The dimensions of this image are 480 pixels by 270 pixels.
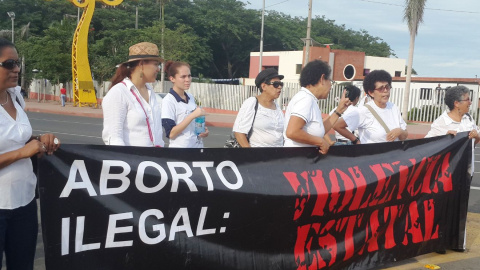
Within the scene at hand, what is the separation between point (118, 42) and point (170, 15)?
19.2 metres

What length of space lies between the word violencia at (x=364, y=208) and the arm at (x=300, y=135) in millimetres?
212

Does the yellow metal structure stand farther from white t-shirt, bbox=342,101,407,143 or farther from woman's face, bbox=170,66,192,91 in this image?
white t-shirt, bbox=342,101,407,143

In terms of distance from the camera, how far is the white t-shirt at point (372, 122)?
195 inches

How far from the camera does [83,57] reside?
3055 cm

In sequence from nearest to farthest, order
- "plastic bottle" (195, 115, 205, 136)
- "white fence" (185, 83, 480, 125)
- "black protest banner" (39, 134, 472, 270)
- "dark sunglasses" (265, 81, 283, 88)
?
"black protest banner" (39, 134, 472, 270) → "plastic bottle" (195, 115, 205, 136) → "dark sunglasses" (265, 81, 283, 88) → "white fence" (185, 83, 480, 125)

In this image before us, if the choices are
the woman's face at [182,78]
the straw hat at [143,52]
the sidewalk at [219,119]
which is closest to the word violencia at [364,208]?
the straw hat at [143,52]

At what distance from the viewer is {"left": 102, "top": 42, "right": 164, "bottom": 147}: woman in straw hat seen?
3592 mm

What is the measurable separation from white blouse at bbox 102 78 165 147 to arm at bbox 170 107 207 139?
2.32ft

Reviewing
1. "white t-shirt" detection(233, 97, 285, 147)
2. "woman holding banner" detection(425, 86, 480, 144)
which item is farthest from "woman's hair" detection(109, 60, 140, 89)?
"woman holding banner" detection(425, 86, 480, 144)

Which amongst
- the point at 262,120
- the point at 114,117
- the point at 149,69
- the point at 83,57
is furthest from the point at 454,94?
the point at 83,57

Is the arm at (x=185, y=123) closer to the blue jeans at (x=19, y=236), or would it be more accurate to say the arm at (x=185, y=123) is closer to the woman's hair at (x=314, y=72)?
the woman's hair at (x=314, y=72)

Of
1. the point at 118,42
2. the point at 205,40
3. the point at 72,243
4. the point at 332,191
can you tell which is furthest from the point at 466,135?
the point at 205,40

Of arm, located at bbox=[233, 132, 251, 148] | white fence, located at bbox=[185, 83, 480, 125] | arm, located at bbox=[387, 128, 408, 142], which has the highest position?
arm, located at bbox=[387, 128, 408, 142]

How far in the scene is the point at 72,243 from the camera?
2943 millimetres
